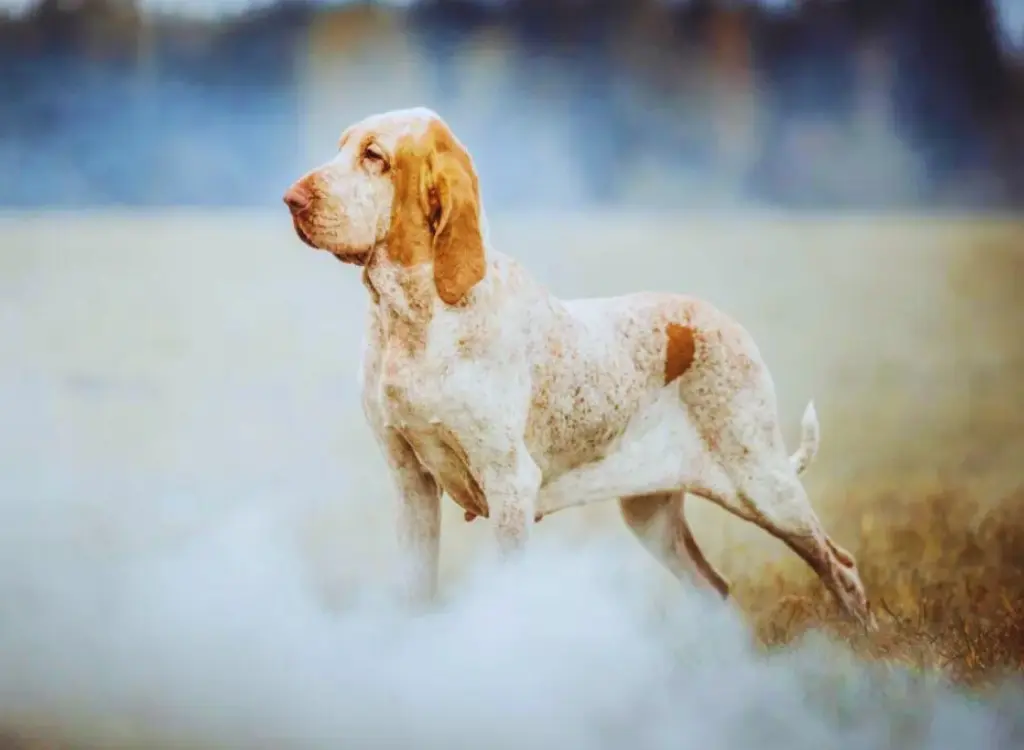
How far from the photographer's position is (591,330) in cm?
263

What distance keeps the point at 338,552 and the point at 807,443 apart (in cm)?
104

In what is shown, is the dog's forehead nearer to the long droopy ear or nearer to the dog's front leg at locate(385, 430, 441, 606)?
the long droopy ear

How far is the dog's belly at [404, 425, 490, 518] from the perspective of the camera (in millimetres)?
2541

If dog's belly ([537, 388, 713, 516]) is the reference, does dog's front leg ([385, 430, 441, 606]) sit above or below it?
below

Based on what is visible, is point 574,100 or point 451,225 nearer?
point 451,225

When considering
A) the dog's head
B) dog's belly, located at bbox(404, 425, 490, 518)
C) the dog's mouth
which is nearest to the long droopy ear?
the dog's head

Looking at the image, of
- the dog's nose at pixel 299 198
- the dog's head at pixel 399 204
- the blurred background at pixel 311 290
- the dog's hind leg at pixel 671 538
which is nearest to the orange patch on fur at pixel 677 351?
the blurred background at pixel 311 290

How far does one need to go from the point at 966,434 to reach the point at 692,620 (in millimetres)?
767

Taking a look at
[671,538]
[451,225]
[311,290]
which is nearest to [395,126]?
[451,225]

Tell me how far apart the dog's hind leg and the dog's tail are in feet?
0.85

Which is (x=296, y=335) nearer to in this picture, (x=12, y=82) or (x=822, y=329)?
(x=12, y=82)

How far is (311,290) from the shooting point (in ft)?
9.12

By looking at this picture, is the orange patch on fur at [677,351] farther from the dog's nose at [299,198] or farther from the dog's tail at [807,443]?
the dog's nose at [299,198]

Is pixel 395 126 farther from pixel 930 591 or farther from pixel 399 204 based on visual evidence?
pixel 930 591
